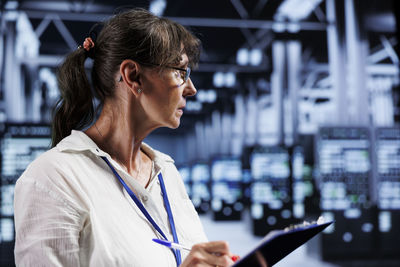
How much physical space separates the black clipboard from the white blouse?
0.31 metres

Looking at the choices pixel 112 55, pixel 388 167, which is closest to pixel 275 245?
pixel 112 55

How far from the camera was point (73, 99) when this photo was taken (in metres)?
1.43

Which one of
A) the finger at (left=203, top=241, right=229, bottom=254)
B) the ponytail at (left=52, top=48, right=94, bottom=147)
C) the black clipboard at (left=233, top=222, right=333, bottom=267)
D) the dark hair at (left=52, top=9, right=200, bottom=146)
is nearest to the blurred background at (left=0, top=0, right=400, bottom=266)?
the dark hair at (left=52, top=9, right=200, bottom=146)

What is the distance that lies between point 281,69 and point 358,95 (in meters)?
2.42

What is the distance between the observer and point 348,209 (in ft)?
20.3

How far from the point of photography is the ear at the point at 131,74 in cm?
135

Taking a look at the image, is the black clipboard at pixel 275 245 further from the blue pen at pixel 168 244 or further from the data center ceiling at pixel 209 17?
the data center ceiling at pixel 209 17

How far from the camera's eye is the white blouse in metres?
1.11

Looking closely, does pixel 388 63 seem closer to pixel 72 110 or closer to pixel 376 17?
pixel 376 17

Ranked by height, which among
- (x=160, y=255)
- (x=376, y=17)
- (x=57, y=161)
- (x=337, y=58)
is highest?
(x=376, y=17)

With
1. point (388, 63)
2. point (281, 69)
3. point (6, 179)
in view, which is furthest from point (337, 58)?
point (6, 179)

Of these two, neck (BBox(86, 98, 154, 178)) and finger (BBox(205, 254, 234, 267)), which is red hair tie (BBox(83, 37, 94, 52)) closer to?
neck (BBox(86, 98, 154, 178))

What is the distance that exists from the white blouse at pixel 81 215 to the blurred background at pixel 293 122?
3.86m

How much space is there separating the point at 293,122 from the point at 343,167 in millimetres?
2169
